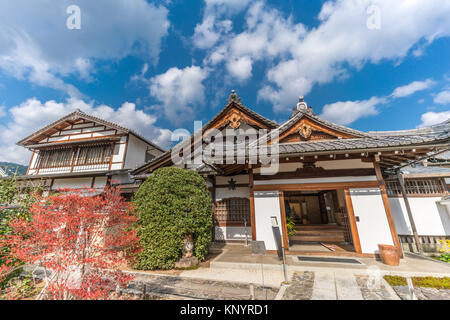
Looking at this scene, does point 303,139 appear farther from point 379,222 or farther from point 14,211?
point 14,211

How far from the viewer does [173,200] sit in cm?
580

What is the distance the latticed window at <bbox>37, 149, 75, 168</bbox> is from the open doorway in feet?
55.0

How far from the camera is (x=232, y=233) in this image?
8.44 metres

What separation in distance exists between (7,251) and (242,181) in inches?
305

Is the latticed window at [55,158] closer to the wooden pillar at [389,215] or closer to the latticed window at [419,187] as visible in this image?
the wooden pillar at [389,215]

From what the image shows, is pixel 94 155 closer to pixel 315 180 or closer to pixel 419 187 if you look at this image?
pixel 315 180

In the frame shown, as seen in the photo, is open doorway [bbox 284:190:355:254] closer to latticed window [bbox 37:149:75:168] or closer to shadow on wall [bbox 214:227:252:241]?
shadow on wall [bbox 214:227:252:241]

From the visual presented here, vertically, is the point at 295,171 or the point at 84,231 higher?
the point at 295,171

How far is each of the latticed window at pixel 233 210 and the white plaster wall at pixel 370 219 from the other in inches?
174

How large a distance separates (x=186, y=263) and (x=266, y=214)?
3270 mm

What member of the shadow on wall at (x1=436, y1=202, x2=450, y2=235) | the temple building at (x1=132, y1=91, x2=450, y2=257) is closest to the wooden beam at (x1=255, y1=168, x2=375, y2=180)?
the temple building at (x1=132, y1=91, x2=450, y2=257)
